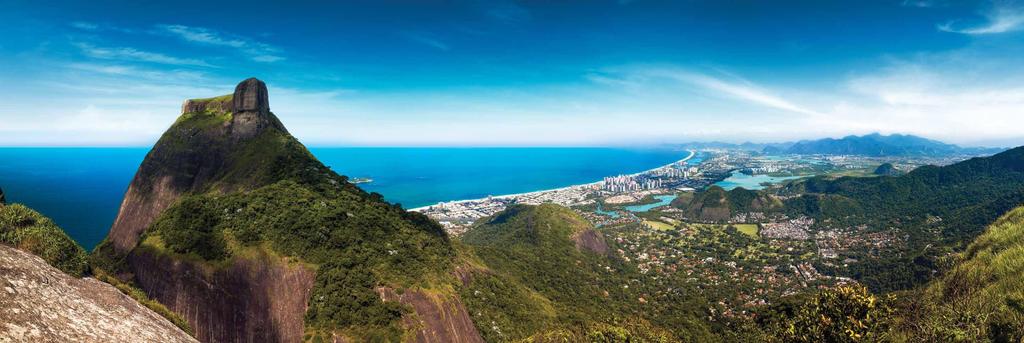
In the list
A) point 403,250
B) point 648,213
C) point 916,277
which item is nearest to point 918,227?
point 916,277

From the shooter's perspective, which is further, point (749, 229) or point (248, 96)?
point (749, 229)

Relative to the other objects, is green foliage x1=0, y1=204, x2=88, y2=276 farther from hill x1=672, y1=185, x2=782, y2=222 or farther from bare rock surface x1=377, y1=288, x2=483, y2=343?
hill x1=672, y1=185, x2=782, y2=222

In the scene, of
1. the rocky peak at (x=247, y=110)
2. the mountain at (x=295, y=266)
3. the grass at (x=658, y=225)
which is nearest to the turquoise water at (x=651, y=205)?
the grass at (x=658, y=225)

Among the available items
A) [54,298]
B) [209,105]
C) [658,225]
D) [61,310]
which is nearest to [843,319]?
[61,310]

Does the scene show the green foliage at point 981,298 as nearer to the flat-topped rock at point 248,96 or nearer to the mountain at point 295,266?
the mountain at point 295,266

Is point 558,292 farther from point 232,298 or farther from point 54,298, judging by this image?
point 54,298

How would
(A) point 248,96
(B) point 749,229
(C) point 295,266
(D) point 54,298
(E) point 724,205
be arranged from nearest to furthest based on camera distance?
(D) point 54,298 < (C) point 295,266 < (A) point 248,96 < (B) point 749,229 < (E) point 724,205

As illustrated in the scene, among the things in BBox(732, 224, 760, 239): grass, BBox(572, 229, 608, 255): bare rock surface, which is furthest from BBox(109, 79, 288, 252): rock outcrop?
BBox(732, 224, 760, 239): grass
